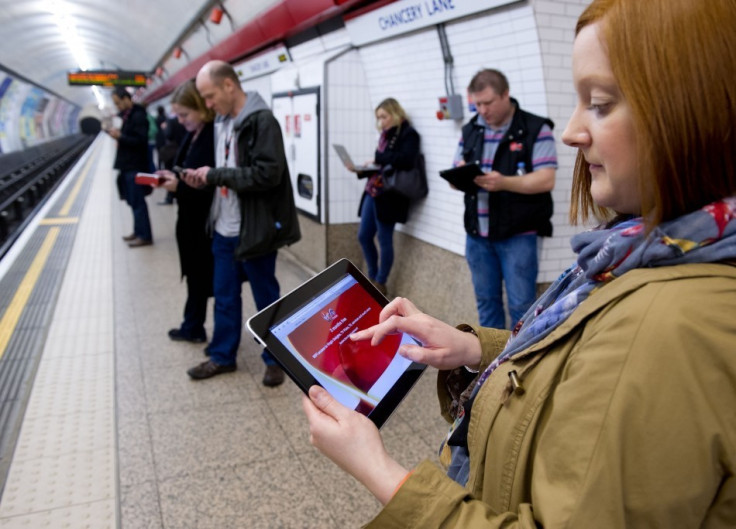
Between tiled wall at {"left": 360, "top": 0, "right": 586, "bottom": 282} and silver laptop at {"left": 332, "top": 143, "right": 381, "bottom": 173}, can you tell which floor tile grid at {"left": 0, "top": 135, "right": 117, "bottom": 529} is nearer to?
silver laptop at {"left": 332, "top": 143, "right": 381, "bottom": 173}

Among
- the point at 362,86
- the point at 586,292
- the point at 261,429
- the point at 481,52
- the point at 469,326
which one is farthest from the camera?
the point at 362,86

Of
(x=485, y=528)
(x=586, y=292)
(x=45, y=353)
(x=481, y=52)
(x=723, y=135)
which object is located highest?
(x=481, y=52)

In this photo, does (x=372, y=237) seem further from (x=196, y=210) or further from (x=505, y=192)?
(x=505, y=192)

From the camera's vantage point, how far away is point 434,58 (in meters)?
4.26

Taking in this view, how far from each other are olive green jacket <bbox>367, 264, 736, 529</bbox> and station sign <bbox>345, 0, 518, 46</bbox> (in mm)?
3032

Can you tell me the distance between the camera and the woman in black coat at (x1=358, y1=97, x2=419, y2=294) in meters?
4.49

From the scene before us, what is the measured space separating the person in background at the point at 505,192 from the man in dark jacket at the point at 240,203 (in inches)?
44.4

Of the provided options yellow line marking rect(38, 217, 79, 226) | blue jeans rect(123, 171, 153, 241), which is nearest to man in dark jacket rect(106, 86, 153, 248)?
blue jeans rect(123, 171, 153, 241)

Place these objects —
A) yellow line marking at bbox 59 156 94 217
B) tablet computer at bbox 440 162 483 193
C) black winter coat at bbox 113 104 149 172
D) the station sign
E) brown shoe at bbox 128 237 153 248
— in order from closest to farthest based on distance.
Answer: tablet computer at bbox 440 162 483 193, the station sign, black winter coat at bbox 113 104 149 172, brown shoe at bbox 128 237 153 248, yellow line marking at bbox 59 156 94 217

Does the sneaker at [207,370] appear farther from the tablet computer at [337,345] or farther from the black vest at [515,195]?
the tablet computer at [337,345]

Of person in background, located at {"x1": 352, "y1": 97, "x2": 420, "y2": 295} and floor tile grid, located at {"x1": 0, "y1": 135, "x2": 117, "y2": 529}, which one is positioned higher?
person in background, located at {"x1": 352, "y1": 97, "x2": 420, "y2": 295}

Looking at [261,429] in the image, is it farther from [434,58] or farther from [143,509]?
[434,58]

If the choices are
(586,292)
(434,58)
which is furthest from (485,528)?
(434,58)

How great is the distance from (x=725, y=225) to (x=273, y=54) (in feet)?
23.2
